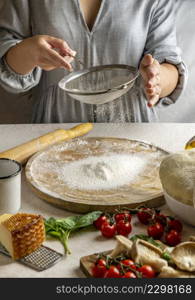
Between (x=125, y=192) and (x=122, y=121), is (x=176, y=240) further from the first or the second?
(x=122, y=121)

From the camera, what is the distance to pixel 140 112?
68.5 inches

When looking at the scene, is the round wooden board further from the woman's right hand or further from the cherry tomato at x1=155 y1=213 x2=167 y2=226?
the woman's right hand

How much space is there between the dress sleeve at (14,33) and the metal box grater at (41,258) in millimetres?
720

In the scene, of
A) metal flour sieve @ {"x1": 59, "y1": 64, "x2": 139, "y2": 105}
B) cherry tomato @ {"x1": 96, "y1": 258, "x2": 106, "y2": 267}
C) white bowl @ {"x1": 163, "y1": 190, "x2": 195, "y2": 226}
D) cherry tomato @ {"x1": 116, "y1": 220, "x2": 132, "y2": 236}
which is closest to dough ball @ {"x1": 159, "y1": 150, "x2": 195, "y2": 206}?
white bowl @ {"x1": 163, "y1": 190, "x2": 195, "y2": 226}

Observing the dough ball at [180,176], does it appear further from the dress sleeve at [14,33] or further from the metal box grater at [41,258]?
the dress sleeve at [14,33]

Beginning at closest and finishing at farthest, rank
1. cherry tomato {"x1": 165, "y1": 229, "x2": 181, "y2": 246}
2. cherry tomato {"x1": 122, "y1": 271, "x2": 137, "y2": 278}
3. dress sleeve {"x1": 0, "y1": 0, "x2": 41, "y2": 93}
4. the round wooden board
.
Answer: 1. cherry tomato {"x1": 122, "y1": 271, "x2": 137, "y2": 278}
2. cherry tomato {"x1": 165, "y1": 229, "x2": 181, "y2": 246}
3. the round wooden board
4. dress sleeve {"x1": 0, "y1": 0, "x2": 41, "y2": 93}

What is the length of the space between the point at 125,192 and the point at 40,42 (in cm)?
45

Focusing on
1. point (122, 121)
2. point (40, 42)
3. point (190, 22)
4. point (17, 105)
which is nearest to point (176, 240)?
point (40, 42)

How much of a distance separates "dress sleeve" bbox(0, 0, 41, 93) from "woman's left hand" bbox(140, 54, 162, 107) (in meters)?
0.38

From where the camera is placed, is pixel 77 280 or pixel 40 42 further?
pixel 40 42

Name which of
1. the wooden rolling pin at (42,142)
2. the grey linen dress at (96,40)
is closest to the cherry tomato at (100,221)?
the wooden rolling pin at (42,142)

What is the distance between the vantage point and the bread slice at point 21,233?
957mm

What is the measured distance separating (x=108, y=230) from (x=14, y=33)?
850 mm

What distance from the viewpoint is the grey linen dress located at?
163 cm
